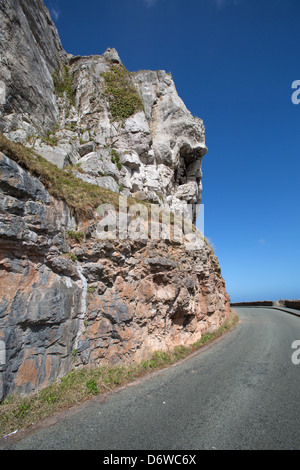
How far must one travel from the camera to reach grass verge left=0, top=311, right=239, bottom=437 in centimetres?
394

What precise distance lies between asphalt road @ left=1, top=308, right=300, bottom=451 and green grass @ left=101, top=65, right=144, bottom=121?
20.4 meters

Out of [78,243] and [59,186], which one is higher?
[59,186]

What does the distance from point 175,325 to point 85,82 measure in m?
22.5

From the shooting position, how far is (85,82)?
20000mm

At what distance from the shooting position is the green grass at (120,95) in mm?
19672

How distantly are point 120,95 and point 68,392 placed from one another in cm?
2308

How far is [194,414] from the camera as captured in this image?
14.1ft

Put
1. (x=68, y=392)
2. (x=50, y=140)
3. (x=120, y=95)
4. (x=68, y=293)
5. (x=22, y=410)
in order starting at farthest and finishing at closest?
(x=120, y=95) → (x=50, y=140) → (x=68, y=293) → (x=68, y=392) → (x=22, y=410)

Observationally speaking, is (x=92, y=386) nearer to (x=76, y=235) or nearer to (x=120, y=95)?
(x=76, y=235)

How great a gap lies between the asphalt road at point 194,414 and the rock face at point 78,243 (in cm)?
132

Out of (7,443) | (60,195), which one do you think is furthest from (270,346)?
(60,195)

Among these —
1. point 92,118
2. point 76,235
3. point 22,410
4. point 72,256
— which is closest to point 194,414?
point 22,410

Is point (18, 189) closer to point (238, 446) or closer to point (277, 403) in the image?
point (238, 446)

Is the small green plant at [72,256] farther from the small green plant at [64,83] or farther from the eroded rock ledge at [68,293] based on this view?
the small green plant at [64,83]
